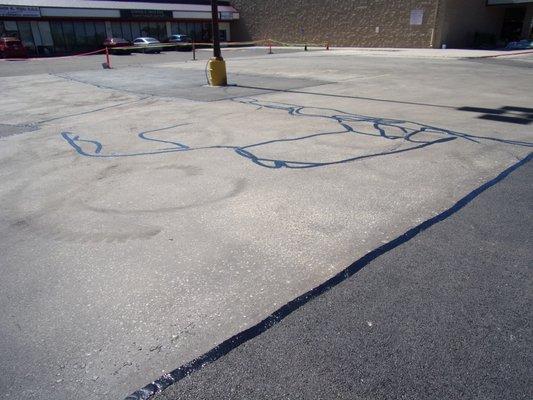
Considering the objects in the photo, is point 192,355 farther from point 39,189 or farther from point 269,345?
point 39,189

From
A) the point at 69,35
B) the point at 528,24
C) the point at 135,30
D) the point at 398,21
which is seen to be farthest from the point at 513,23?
the point at 69,35

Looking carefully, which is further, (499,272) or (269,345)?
(499,272)

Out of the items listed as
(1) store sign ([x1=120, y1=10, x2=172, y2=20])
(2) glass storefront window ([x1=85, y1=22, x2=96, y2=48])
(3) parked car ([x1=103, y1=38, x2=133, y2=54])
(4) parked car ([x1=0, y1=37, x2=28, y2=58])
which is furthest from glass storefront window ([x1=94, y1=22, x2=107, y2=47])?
(4) parked car ([x1=0, y1=37, x2=28, y2=58])

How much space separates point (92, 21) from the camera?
43250 mm

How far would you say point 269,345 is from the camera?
111 inches

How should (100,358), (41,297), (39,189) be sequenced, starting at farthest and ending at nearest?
(39,189), (41,297), (100,358)

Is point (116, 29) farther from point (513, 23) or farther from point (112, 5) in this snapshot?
point (513, 23)

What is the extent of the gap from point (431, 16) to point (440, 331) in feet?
129

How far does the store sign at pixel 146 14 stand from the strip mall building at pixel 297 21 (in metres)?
0.10

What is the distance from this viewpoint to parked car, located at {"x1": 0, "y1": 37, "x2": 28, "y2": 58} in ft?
117

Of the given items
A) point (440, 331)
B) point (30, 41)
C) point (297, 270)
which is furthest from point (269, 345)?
point (30, 41)

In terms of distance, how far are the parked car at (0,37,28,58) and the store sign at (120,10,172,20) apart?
11.7 metres

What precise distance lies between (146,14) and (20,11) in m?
12.9

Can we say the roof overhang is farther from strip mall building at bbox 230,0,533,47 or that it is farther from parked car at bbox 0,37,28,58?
strip mall building at bbox 230,0,533,47
